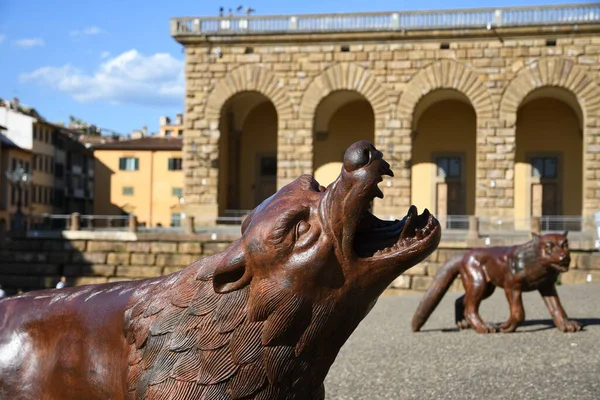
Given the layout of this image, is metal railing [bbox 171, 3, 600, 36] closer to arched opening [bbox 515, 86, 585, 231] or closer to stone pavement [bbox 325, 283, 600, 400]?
arched opening [bbox 515, 86, 585, 231]

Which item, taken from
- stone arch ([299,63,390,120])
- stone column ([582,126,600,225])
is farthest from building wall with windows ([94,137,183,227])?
stone column ([582,126,600,225])

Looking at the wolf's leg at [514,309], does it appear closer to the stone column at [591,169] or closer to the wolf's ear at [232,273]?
the wolf's ear at [232,273]

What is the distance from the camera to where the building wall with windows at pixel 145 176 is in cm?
5541

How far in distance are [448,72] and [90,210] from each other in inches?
1711

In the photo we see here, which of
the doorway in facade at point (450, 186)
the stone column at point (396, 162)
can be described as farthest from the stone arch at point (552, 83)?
the doorway in facade at point (450, 186)

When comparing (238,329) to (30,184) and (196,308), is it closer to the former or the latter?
(196,308)

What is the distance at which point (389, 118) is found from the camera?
99.5 ft

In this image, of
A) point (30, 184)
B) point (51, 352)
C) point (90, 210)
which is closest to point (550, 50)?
point (51, 352)

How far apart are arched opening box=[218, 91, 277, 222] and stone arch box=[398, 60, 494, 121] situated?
650 centimetres

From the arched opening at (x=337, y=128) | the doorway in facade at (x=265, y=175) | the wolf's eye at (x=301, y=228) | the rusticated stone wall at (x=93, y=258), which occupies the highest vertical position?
the arched opening at (x=337, y=128)

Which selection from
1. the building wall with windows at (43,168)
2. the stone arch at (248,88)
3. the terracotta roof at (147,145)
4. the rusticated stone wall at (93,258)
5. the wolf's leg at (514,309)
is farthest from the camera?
the terracotta roof at (147,145)

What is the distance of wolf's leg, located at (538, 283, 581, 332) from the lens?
1143 cm

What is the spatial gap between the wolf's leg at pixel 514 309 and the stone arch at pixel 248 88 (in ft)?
66.6

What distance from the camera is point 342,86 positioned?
101 feet
